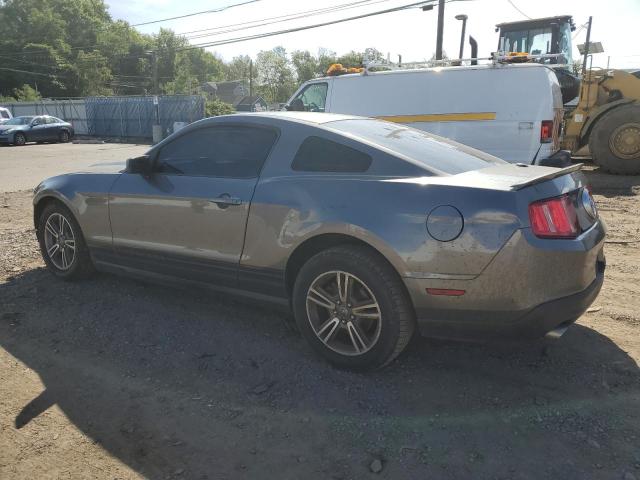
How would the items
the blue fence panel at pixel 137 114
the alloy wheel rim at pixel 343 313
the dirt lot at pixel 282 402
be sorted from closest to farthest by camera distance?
1. the dirt lot at pixel 282 402
2. the alloy wheel rim at pixel 343 313
3. the blue fence panel at pixel 137 114

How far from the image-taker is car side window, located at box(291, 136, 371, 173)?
126 inches


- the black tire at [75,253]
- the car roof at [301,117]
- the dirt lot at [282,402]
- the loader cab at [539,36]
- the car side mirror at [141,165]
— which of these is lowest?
the dirt lot at [282,402]

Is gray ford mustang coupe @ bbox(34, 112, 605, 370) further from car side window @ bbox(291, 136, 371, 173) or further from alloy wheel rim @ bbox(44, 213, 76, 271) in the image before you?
alloy wheel rim @ bbox(44, 213, 76, 271)

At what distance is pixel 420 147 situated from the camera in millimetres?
3459

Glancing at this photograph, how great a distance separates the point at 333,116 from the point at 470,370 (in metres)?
2.03

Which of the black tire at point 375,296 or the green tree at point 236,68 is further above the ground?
the green tree at point 236,68

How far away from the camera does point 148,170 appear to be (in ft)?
13.4

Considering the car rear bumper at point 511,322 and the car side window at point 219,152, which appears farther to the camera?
the car side window at point 219,152

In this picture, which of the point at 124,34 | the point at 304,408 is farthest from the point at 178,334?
the point at 124,34

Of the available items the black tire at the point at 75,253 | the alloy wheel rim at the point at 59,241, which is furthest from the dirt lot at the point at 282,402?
the alloy wheel rim at the point at 59,241

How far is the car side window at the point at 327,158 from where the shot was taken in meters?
3.19

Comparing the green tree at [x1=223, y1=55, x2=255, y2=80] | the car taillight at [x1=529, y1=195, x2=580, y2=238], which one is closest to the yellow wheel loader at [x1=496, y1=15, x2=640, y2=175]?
the car taillight at [x1=529, y1=195, x2=580, y2=238]

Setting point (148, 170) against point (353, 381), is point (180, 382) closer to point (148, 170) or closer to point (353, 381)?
point (353, 381)

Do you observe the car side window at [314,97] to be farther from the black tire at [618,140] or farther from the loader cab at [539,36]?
the loader cab at [539,36]
